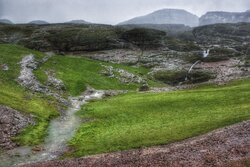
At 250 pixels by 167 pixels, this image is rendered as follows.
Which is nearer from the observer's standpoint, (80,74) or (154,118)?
(154,118)

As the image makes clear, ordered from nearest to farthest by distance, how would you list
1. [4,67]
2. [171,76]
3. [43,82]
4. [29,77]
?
1. [43,82]
2. [29,77]
3. [4,67]
4. [171,76]

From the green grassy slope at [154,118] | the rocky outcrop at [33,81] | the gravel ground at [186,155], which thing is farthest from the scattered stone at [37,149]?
the rocky outcrop at [33,81]

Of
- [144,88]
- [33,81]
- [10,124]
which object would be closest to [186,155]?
[10,124]

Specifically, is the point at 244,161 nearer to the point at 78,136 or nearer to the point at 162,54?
the point at 78,136

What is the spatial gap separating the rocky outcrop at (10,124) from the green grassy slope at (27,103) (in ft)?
4.14

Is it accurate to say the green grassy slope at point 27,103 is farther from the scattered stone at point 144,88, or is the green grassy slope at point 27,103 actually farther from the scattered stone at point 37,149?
the scattered stone at point 144,88

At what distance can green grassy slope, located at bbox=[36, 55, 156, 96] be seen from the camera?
10491cm

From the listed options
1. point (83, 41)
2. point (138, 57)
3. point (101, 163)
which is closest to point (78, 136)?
point (101, 163)

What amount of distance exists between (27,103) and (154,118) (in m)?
27.7

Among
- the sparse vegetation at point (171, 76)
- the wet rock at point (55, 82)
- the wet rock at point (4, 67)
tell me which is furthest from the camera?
the sparse vegetation at point (171, 76)

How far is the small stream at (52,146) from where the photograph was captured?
49069mm

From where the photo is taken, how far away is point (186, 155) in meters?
44.7

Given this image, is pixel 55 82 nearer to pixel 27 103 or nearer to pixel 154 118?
pixel 27 103

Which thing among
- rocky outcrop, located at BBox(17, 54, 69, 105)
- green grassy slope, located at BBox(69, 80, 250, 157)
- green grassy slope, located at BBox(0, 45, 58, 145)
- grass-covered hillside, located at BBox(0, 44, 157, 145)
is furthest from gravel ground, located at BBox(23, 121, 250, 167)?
rocky outcrop, located at BBox(17, 54, 69, 105)
